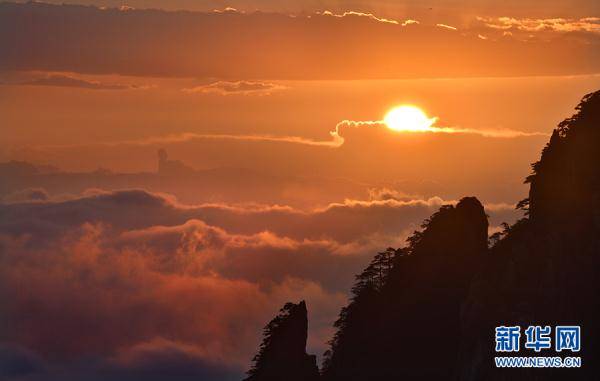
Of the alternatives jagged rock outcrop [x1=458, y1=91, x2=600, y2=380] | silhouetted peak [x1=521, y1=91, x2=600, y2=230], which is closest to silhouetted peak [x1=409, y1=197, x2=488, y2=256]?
silhouetted peak [x1=521, y1=91, x2=600, y2=230]

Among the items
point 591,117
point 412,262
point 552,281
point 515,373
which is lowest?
point 515,373

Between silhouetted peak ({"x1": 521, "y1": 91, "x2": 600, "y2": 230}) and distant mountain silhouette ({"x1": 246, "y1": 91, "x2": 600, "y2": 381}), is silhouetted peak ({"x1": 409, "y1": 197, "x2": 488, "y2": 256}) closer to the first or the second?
distant mountain silhouette ({"x1": 246, "y1": 91, "x2": 600, "y2": 381})

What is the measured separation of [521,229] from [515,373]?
44.9 feet

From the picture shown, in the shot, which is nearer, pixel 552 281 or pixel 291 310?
pixel 552 281

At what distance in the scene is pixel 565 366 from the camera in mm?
97312

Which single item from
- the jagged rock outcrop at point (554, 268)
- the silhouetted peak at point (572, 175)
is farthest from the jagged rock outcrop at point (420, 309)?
the silhouetted peak at point (572, 175)

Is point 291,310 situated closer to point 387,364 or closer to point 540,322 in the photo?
point 387,364

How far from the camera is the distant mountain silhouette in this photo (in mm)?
97812

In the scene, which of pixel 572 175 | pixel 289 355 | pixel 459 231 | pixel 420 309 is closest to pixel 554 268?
pixel 572 175

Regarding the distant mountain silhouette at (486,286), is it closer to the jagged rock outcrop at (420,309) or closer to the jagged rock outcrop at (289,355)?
the jagged rock outcrop at (420,309)

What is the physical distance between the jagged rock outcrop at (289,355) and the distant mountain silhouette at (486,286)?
0.41m

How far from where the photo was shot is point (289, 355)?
120 metres

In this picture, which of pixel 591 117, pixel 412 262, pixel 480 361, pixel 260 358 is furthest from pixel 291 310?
pixel 591 117

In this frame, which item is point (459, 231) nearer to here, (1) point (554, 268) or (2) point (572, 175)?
(2) point (572, 175)
